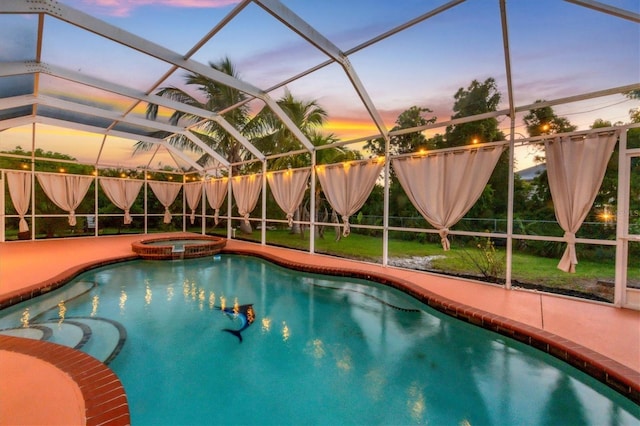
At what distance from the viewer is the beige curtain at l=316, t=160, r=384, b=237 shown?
622 cm

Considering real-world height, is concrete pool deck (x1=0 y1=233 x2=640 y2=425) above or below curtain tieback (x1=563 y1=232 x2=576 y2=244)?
below

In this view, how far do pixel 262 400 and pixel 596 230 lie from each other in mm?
A: 6982

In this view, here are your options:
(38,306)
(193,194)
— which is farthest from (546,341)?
(193,194)

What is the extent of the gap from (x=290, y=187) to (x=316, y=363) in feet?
18.2

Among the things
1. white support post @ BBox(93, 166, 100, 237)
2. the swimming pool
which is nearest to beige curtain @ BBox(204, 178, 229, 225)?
white support post @ BBox(93, 166, 100, 237)

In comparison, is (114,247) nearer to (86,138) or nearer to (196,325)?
(86,138)

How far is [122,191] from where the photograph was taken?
1088 cm

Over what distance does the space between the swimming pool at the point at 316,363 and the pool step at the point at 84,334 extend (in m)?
0.02

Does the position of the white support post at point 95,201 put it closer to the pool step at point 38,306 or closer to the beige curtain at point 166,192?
the beige curtain at point 166,192

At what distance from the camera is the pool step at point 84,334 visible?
122 inches

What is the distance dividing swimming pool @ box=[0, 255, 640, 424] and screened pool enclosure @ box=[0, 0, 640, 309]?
203 cm

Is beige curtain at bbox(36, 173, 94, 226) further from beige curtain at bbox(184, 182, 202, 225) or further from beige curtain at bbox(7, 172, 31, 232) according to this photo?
beige curtain at bbox(184, 182, 202, 225)

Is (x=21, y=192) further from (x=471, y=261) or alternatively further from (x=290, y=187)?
(x=471, y=261)

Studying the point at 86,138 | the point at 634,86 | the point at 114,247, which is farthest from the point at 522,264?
the point at 86,138
